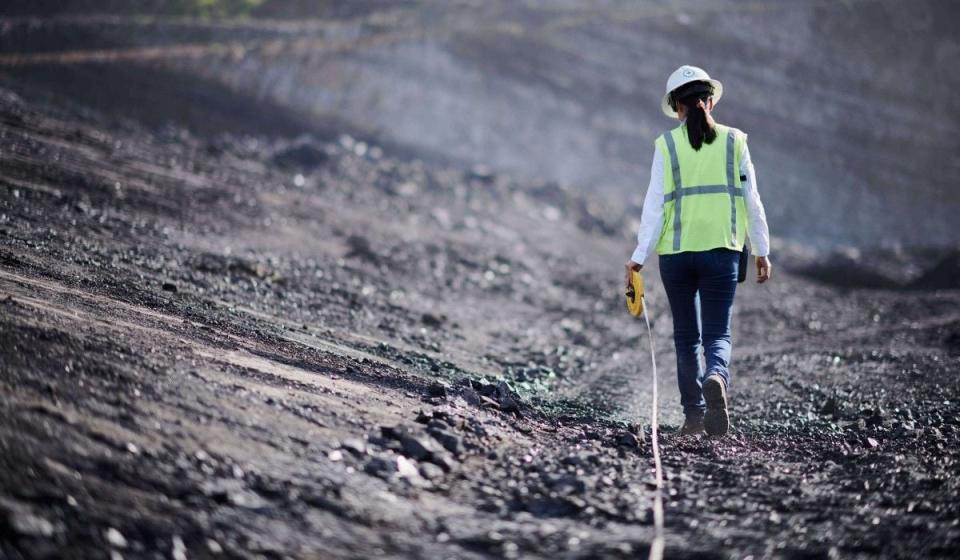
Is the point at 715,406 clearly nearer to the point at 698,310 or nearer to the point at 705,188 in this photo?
the point at 698,310

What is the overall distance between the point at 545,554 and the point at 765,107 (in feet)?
73.6

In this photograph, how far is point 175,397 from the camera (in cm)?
325

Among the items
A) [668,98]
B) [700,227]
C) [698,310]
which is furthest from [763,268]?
[668,98]

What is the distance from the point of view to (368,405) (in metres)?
3.80

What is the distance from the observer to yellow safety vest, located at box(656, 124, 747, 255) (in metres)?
4.18

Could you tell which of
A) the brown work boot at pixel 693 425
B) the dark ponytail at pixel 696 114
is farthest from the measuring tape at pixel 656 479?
the dark ponytail at pixel 696 114

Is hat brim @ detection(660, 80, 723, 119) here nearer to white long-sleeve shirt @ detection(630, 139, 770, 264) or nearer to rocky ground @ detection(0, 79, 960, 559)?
white long-sleeve shirt @ detection(630, 139, 770, 264)

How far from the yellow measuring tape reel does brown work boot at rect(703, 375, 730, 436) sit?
0.55 meters

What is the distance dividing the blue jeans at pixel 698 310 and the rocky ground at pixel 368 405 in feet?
1.09

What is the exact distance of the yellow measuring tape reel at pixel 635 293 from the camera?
175 inches

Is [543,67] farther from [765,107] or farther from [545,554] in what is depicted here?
[545,554]

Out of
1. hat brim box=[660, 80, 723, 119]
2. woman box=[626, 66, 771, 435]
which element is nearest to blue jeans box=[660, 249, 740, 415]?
woman box=[626, 66, 771, 435]

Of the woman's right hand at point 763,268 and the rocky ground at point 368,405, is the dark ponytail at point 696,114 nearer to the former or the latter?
the woman's right hand at point 763,268

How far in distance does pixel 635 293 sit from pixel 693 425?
76 cm
